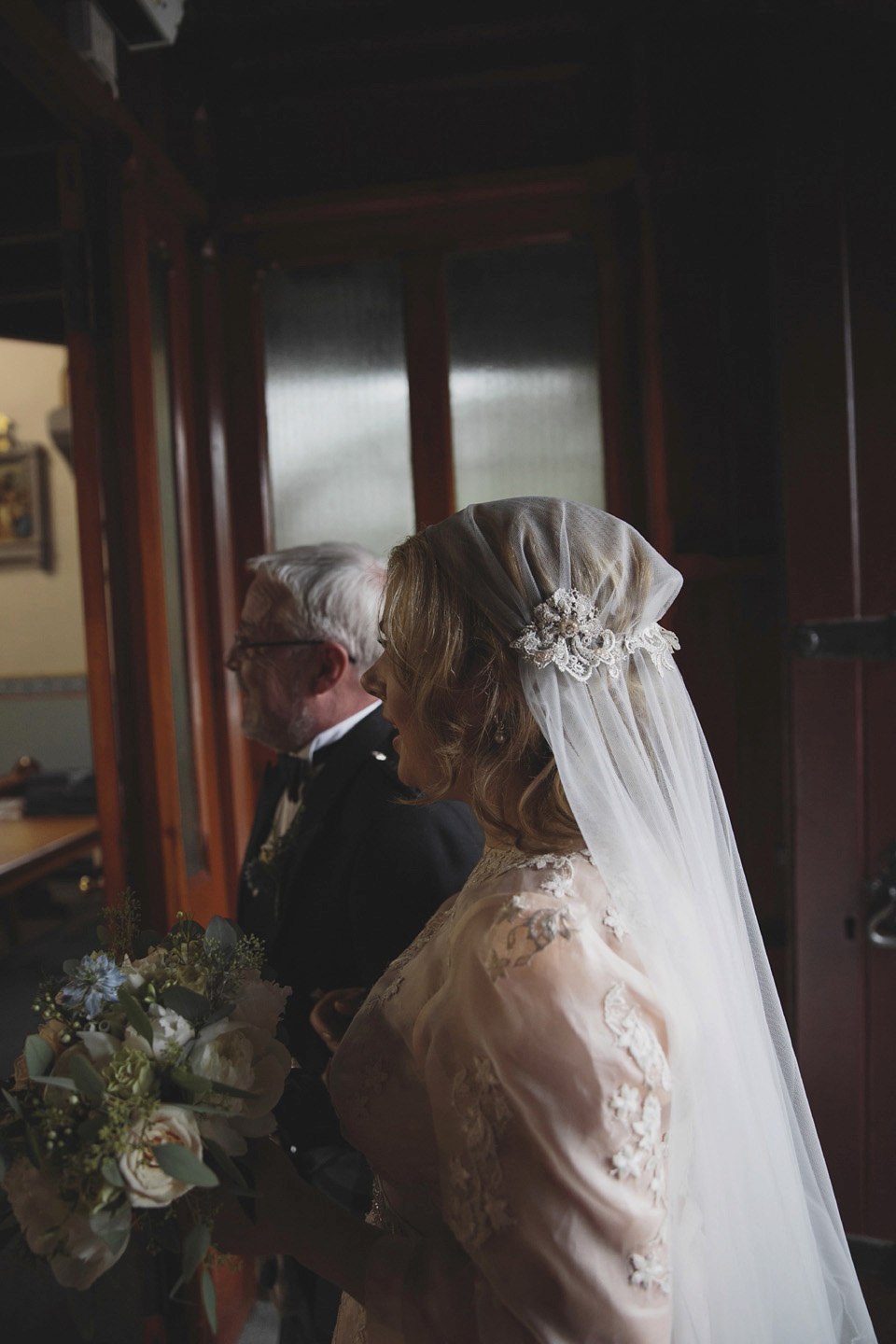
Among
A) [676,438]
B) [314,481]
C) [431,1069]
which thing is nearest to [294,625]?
[314,481]

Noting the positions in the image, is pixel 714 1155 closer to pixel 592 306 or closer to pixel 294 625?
pixel 294 625

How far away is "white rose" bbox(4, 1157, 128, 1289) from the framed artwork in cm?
579

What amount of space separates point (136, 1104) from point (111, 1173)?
0.07 meters

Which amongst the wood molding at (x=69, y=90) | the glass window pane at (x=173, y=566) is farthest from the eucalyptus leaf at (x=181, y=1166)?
the wood molding at (x=69, y=90)

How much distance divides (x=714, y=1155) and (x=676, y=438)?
1.76 meters

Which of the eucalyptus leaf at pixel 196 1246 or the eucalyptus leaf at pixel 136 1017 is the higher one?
the eucalyptus leaf at pixel 136 1017

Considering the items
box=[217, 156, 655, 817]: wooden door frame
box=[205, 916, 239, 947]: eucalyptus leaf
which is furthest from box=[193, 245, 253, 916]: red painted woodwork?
box=[205, 916, 239, 947]: eucalyptus leaf

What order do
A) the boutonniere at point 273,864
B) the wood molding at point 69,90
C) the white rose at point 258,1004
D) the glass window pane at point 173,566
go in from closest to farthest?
the white rose at point 258,1004 → the wood molding at point 69,90 → the boutonniere at point 273,864 → the glass window pane at point 173,566

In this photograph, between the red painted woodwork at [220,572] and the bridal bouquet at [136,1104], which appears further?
the red painted woodwork at [220,572]

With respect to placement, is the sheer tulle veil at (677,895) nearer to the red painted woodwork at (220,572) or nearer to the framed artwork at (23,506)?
the red painted woodwork at (220,572)

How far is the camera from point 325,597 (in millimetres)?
2125

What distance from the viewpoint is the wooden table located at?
3.56 metres

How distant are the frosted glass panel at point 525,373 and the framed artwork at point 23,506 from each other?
4440 millimetres

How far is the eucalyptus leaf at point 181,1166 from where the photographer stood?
0.95 m
